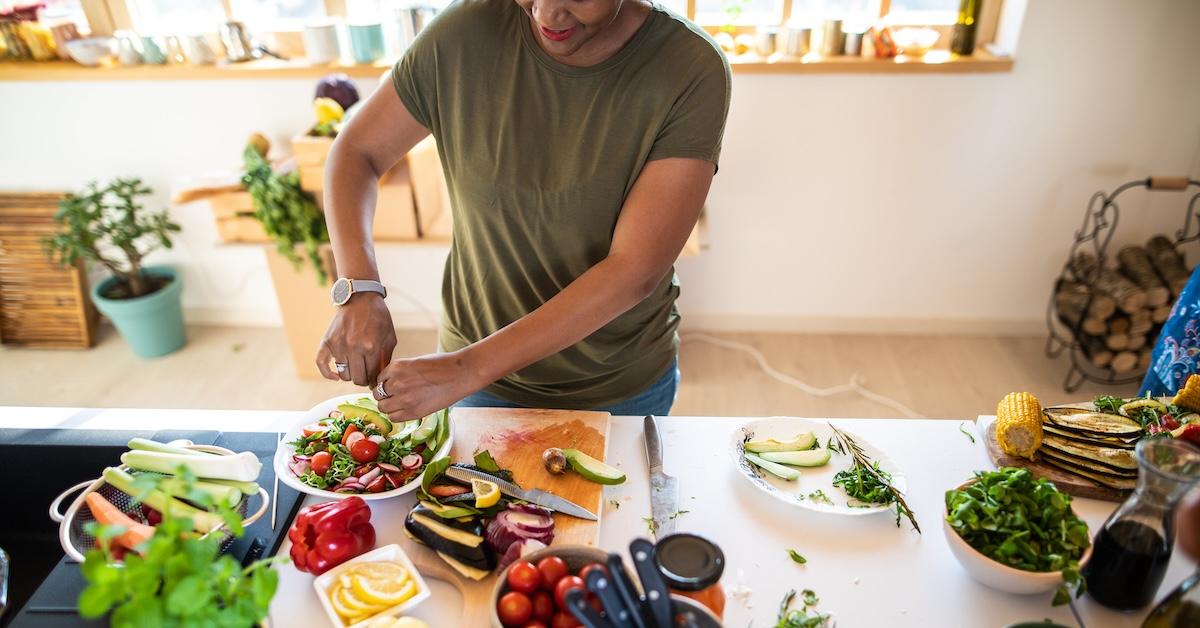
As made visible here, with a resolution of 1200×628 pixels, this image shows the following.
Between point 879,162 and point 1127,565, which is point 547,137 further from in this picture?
point 879,162

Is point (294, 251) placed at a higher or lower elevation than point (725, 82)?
Answer: lower

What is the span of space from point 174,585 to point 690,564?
1.61 ft

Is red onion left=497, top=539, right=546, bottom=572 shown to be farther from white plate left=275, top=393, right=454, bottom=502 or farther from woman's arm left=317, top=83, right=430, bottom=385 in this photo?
woman's arm left=317, top=83, right=430, bottom=385

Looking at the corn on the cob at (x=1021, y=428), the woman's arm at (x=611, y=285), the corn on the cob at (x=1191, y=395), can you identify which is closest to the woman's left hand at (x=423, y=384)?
the woman's arm at (x=611, y=285)

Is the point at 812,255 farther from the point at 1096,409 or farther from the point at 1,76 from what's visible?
the point at 1,76

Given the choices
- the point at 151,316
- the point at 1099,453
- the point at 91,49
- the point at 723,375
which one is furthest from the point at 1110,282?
the point at 91,49

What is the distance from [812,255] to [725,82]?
2012 millimetres

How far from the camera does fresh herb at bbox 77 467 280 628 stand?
668 mm

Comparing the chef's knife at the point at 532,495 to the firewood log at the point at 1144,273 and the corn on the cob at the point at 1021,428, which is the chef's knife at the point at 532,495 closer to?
the corn on the cob at the point at 1021,428

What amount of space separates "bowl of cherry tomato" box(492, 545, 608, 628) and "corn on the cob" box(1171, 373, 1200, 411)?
935 mm

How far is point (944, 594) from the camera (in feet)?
3.19

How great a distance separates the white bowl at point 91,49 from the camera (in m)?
2.72

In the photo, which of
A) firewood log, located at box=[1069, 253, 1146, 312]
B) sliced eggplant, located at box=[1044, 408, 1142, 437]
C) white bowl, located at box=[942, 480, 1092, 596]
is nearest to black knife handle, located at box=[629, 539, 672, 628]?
white bowl, located at box=[942, 480, 1092, 596]

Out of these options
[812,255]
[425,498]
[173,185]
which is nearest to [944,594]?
[425,498]
